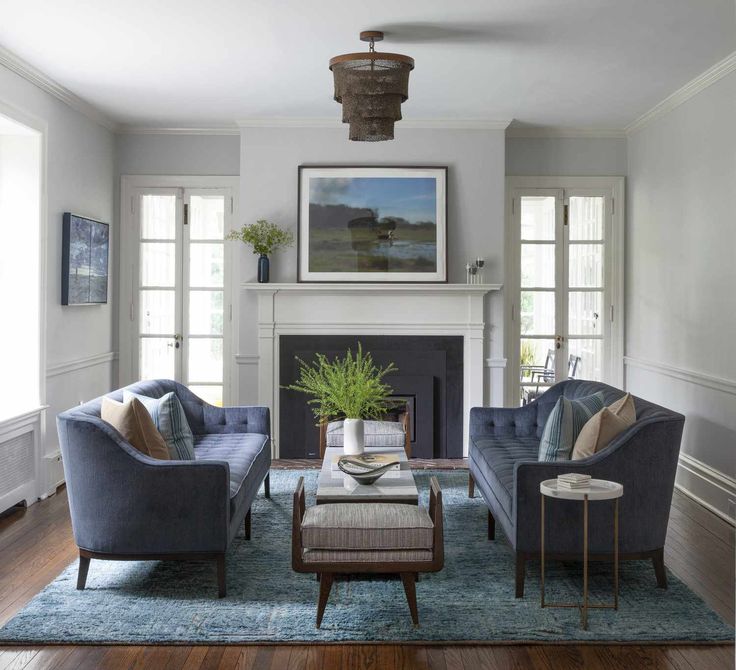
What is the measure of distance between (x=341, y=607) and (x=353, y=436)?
1.34 metres

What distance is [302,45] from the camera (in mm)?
4410

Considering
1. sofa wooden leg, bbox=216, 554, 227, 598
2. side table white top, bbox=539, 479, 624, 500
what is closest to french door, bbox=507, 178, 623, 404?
side table white top, bbox=539, 479, 624, 500

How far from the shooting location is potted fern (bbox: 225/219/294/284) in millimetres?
6051

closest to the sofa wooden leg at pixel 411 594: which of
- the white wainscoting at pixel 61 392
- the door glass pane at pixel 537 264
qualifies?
the white wainscoting at pixel 61 392

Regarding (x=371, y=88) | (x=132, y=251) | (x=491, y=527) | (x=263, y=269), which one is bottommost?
(x=491, y=527)

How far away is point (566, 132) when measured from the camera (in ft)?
21.5

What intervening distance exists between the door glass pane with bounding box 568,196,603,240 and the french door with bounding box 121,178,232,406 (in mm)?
2946

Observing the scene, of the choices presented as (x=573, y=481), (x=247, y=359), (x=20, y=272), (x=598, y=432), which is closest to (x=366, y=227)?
(x=247, y=359)

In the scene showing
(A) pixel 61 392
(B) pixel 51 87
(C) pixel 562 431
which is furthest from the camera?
(A) pixel 61 392

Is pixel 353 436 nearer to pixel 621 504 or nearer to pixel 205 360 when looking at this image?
pixel 621 504

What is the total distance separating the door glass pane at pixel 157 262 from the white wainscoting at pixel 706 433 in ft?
13.3

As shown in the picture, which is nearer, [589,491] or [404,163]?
[589,491]

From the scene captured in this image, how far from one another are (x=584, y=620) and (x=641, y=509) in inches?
23.3

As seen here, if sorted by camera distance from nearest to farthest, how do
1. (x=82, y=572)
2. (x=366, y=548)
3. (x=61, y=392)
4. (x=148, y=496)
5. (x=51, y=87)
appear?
(x=366, y=548)
(x=148, y=496)
(x=82, y=572)
(x=51, y=87)
(x=61, y=392)
